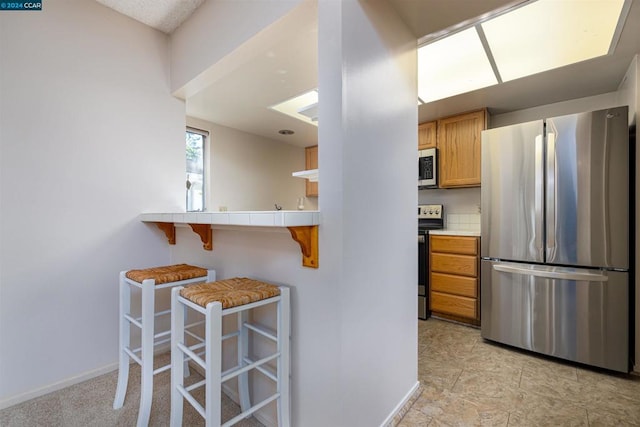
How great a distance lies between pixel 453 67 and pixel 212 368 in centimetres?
265

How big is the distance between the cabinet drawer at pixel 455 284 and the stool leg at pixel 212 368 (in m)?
2.46

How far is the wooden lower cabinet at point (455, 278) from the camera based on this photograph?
108 inches

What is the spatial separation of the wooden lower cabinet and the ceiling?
1405 millimetres

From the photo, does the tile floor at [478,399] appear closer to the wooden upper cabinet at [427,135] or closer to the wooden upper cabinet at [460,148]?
the wooden upper cabinet at [460,148]

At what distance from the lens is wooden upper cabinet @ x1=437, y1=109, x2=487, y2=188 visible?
3.00 m

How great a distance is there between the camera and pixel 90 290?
6.31 feet

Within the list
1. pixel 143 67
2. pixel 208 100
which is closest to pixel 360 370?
pixel 143 67

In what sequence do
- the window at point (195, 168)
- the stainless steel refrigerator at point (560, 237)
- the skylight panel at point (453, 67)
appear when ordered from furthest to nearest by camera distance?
1. the window at point (195, 168)
2. the skylight panel at point (453, 67)
3. the stainless steel refrigerator at point (560, 237)

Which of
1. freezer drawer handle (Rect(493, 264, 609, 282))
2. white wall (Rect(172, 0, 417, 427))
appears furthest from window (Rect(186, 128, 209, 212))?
freezer drawer handle (Rect(493, 264, 609, 282))

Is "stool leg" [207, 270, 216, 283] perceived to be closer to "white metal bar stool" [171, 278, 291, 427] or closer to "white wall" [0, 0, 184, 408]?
"white metal bar stool" [171, 278, 291, 427]

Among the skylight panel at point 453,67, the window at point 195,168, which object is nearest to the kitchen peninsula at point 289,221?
the skylight panel at point 453,67

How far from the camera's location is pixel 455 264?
2838 millimetres

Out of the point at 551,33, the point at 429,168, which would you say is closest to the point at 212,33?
the point at 551,33

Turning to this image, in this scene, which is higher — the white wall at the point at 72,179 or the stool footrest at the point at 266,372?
the white wall at the point at 72,179
